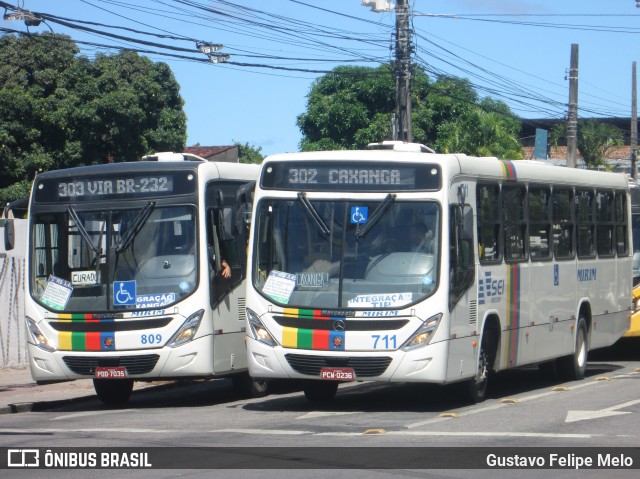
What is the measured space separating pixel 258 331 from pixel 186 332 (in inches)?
43.4

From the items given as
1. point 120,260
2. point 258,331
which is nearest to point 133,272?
point 120,260

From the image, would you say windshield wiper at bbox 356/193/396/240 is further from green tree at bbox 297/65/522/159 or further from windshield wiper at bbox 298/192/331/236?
green tree at bbox 297/65/522/159

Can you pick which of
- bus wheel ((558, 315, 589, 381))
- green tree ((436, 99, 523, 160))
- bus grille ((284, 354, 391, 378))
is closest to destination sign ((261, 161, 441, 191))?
bus grille ((284, 354, 391, 378))

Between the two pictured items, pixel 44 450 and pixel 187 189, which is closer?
pixel 44 450

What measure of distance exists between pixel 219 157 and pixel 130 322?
177 ft

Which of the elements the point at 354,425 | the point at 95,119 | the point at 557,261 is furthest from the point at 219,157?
the point at 354,425

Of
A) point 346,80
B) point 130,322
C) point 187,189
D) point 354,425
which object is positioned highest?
point 346,80

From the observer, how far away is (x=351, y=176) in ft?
44.3

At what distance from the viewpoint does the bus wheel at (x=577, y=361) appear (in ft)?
59.4

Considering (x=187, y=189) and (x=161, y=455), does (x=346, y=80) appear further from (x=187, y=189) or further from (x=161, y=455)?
(x=161, y=455)

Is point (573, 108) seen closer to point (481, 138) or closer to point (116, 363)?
point (481, 138)

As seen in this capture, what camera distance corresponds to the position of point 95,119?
1412 inches

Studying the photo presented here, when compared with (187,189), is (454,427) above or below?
below

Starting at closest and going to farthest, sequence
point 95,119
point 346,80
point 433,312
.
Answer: point 433,312, point 95,119, point 346,80
